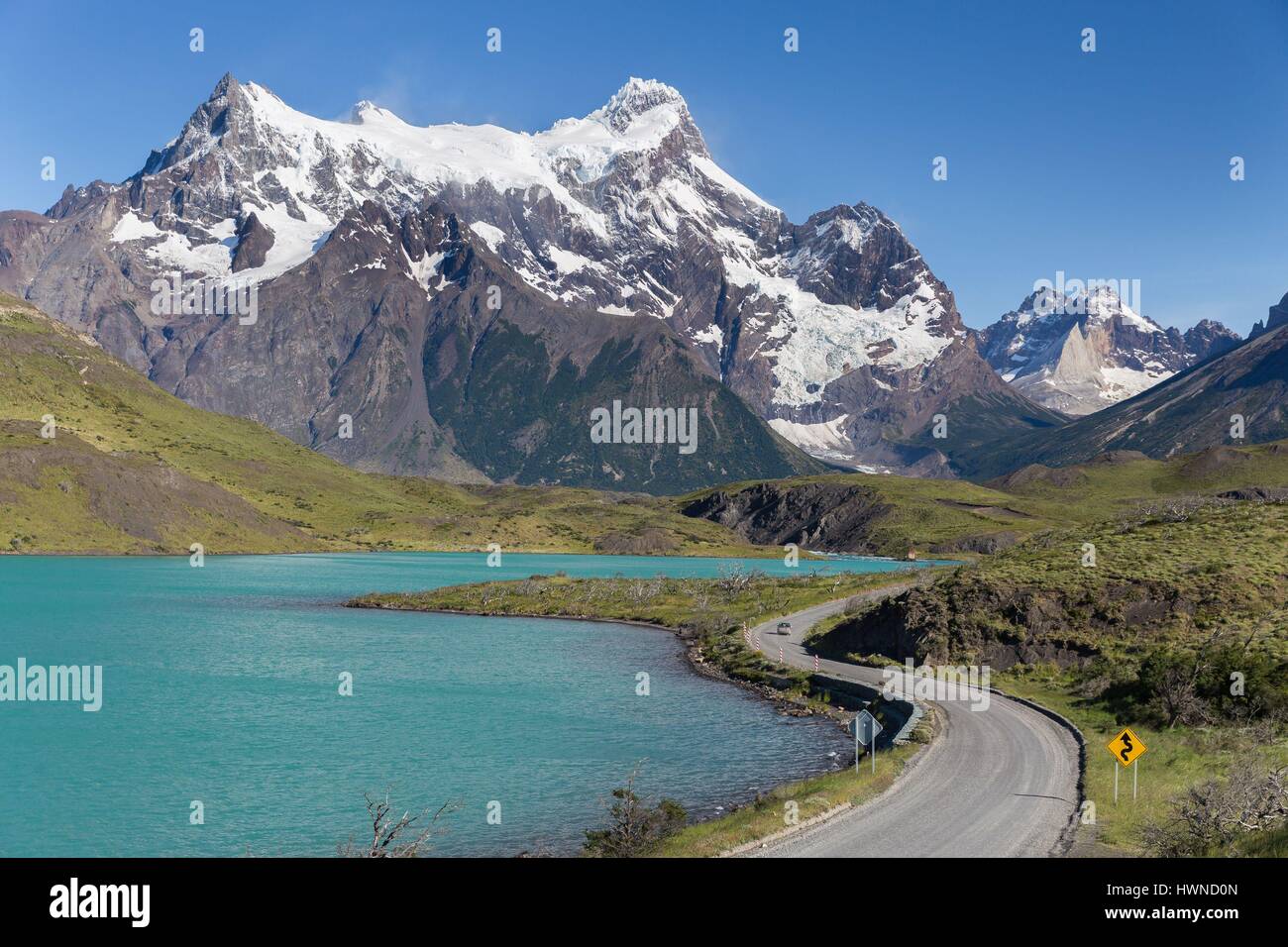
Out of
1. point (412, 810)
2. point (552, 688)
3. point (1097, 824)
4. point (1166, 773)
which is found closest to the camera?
point (1097, 824)

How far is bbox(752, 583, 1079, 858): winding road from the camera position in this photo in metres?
31.4

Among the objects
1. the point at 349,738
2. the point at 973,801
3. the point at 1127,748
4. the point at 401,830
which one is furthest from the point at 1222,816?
the point at 349,738

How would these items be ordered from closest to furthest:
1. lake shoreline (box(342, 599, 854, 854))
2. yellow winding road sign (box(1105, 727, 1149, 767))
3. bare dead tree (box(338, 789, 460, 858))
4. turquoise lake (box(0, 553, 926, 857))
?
yellow winding road sign (box(1105, 727, 1149, 767)) < bare dead tree (box(338, 789, 460, 858)) < turquoise lake (box(0, 553, 926, 857)) < lake shoreline (box(342, 599, 854, 854))

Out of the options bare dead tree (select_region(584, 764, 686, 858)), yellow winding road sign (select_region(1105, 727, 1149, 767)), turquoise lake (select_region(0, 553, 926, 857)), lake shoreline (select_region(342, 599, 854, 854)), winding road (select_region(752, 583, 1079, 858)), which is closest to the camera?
winding road (select_region(752, 583, 1079, 858))

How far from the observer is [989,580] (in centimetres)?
8212

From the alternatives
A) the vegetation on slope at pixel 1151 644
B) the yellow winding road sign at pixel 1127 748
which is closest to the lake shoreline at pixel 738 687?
the vegetation on slope at pixel 1151 644

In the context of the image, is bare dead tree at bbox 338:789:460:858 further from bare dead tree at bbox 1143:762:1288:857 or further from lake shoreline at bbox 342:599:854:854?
bare dead tree at bbox 1143:762:1288:857

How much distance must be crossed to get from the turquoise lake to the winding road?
9.14 meters

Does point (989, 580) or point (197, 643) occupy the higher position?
point (989, 580)

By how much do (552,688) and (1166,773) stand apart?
5070 centimetres

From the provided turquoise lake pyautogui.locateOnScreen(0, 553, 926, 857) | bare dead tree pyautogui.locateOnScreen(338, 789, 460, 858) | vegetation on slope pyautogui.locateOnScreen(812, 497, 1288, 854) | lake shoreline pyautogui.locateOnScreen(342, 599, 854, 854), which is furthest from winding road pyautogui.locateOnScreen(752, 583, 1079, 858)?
bare dead tree pyautogui.locateOnScreen(338, 789, 460, 858)

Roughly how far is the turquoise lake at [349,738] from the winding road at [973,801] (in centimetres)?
914

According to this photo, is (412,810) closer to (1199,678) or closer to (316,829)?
(316,829)
